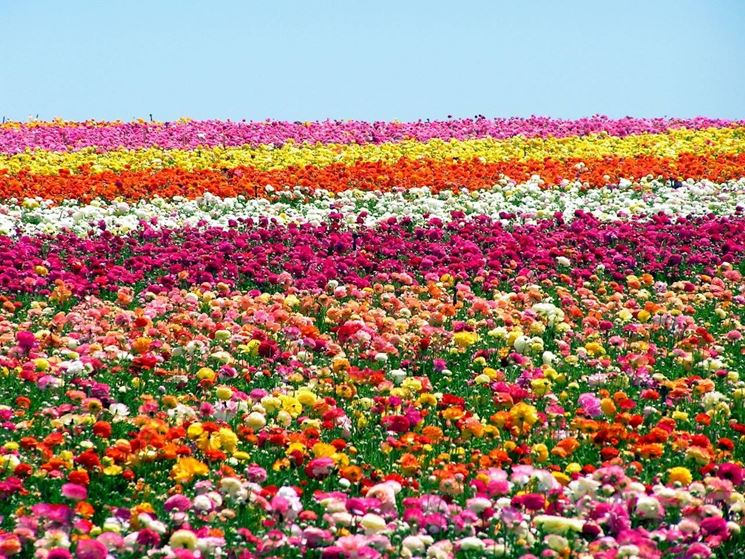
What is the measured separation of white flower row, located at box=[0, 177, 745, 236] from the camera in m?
15.8

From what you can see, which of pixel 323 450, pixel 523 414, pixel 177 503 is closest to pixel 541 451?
pixel 523 414

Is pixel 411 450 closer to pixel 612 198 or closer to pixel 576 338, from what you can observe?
pixel 576 338

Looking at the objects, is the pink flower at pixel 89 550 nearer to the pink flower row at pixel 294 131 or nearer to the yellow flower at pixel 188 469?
the yellow flower at pixel 188 469

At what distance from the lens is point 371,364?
8891 mm

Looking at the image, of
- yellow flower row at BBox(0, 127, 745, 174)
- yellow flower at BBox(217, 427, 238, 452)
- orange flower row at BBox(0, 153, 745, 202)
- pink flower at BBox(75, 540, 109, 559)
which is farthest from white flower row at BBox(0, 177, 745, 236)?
pink flower at BBox(75, 540, 109, 559)

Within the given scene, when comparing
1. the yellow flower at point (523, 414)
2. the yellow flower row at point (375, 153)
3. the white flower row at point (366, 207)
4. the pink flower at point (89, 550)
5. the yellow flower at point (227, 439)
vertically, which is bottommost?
the pink flower at point (89, 550)

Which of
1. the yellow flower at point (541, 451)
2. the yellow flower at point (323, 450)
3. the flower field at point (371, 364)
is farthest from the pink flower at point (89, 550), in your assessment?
the yellow flower at point (541, 451)

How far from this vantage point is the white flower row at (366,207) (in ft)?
51.8

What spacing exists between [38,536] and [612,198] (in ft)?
47.3

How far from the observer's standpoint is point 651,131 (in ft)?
95.8

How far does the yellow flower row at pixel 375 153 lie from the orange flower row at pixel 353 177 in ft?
4.13

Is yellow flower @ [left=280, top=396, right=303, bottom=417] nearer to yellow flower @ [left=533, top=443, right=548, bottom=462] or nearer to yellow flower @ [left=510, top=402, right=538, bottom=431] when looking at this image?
yellow flower @ [left=510, top=402, right=538, bottom=431]

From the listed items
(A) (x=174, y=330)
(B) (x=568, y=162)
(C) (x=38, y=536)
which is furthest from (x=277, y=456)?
(B) (x=568, y=162)

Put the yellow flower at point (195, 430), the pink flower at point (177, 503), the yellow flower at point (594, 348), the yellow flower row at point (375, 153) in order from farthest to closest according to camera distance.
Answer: the yellow flower row at point (375, 153) → the yellow flower at point (594, 348) → the yellow flower at point (195, 430) → the pink flower at point (177, 503)
